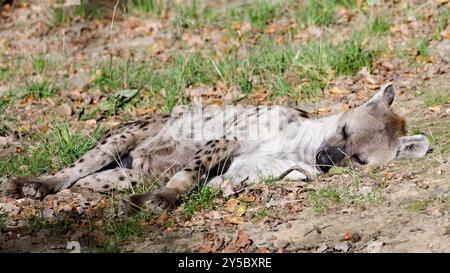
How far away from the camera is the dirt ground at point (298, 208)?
16.8ft

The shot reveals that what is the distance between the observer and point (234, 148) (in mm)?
6797

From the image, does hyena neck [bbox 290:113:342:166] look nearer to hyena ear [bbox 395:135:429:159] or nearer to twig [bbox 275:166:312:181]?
twig [bbox 275:166:312:181]

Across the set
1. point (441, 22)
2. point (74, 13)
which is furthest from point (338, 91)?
point (74, 13)

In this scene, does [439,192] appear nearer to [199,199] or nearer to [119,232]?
[199,199]

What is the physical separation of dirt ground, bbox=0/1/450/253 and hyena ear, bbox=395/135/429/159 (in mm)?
93

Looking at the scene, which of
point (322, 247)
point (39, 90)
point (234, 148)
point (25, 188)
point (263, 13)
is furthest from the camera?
point (263, 13)

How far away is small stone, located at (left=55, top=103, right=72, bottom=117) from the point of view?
27.7 ft

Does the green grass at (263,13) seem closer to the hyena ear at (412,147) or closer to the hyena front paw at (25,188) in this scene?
the hyena ear at (412,147)

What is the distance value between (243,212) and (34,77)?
435cm

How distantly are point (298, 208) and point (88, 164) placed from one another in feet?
6.82

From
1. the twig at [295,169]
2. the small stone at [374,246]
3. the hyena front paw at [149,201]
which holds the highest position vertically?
the small stone at [374,246]

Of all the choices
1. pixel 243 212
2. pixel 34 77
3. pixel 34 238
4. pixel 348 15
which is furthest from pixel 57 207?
pixel 348 15

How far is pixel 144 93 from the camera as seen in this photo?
344 inches

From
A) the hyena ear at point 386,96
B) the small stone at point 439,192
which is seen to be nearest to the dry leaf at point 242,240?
the small stone at point 439,192
